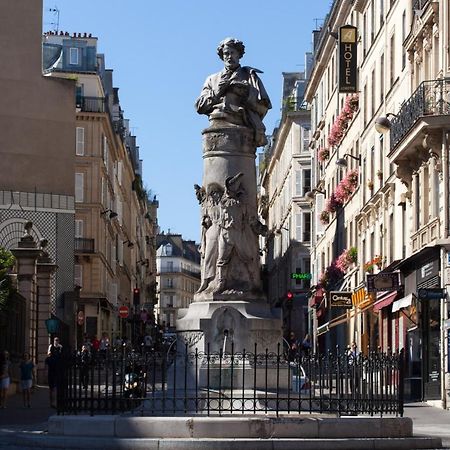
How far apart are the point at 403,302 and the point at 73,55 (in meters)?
48.5

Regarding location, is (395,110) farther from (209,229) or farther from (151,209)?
(151,209)

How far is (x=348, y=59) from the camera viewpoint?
2165 inches

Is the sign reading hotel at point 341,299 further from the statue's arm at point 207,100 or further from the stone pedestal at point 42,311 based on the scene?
the statue's arm at point 207,100

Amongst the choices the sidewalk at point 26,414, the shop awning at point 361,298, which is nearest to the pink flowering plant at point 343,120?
the shop awning at point 361,298

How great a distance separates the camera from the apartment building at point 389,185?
35.9 meters

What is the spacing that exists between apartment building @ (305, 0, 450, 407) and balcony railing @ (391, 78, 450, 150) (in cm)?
4

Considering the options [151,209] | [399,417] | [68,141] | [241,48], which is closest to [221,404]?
[399,417]

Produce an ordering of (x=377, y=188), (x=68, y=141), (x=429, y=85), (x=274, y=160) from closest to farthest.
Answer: (x=429, y=85) < (x=377, y=188) < (x=68, y=141) < (x=274, y=160)

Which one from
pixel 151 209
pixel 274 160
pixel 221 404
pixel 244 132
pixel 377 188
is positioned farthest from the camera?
pixel 151 209

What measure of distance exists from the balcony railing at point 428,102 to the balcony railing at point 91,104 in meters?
42.1

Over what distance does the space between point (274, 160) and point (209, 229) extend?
272 ft

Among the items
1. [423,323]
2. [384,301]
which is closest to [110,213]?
[384,301]

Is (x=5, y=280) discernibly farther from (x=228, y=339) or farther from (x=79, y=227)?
(x=79, y=227)

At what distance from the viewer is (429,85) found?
36062 millimetres
